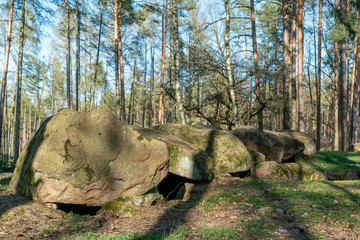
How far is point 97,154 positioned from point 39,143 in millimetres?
1504

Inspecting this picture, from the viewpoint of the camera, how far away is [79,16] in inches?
887

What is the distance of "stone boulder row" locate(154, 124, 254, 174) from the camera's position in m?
8.75

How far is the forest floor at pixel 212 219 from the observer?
13.5 feet

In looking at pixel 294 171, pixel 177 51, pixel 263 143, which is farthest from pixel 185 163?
pixel 177 51

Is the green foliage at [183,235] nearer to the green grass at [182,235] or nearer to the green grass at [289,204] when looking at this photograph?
the green grass at [182,235]

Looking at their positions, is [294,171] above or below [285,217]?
below

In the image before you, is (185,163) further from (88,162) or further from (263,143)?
(263,143)

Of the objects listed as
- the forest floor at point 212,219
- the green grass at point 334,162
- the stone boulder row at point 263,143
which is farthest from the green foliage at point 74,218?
the green grass at point 334,162

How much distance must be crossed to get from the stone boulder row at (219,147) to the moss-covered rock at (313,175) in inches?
170

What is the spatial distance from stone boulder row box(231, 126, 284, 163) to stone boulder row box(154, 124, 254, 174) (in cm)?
267

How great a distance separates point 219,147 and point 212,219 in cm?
411

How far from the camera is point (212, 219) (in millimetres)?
5016

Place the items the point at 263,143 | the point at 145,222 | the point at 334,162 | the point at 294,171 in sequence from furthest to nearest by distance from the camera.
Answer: the point at 334,162 < the point at 263,143 < the point at 294,171 < the point at 145,222

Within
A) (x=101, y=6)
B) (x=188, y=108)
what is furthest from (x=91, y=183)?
(x=101, y=6)
